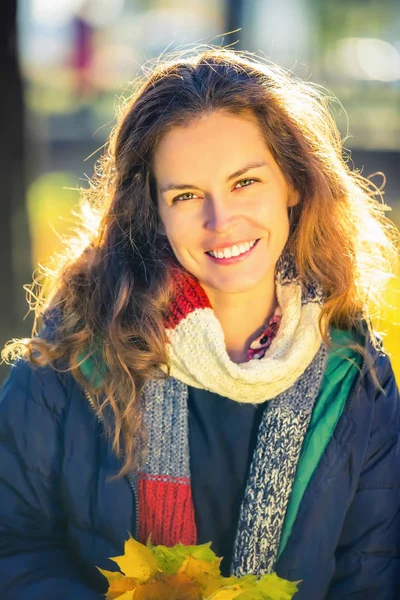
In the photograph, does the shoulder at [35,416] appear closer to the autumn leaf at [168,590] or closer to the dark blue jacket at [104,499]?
the dark blue jacket at [104,499]

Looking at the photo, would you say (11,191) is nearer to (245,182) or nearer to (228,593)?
(245,182)

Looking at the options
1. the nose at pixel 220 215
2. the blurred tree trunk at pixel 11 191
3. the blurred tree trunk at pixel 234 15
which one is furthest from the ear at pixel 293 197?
the blurred tree trunk at pixel 234 15

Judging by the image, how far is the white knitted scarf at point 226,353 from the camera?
229 cm

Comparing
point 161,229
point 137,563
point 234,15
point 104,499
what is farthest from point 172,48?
point 137,563

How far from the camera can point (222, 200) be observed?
2.25m

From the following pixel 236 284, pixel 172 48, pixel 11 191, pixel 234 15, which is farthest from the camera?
pixel 172 48

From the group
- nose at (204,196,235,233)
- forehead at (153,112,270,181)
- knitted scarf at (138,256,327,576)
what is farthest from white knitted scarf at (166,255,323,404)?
forehead at (153,112,270,181)

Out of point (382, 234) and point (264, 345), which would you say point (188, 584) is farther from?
point (382, 234)

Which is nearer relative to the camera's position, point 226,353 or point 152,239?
point 226,353

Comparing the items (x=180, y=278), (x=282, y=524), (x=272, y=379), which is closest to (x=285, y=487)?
(x=282, y=524)

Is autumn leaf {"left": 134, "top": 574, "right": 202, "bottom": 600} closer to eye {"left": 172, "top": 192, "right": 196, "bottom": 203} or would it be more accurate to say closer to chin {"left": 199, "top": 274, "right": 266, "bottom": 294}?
chin {"left": 199, "top": 274, "right": 266, "bottom": 294}

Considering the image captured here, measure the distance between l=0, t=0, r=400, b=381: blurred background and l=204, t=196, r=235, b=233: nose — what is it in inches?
103

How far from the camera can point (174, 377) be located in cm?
237

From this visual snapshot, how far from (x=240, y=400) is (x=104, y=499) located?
46 centimetres
